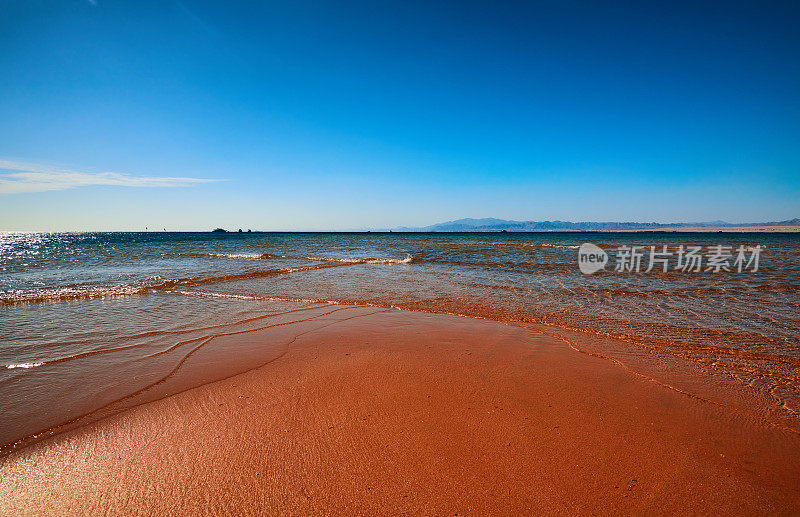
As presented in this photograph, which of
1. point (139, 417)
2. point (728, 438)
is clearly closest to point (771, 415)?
point (728, 438)

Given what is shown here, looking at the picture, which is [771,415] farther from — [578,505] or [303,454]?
[303,454]

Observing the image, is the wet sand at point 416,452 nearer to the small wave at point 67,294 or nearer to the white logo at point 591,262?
the small wave at point 67,294

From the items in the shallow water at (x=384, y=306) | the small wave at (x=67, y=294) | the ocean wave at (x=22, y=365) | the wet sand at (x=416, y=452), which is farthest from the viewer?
the small wave at (x=67, y=294)

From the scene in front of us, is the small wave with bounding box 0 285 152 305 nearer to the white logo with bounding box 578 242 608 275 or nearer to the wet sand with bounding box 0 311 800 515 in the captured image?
the wet sand with bounding box 0 311 800 515

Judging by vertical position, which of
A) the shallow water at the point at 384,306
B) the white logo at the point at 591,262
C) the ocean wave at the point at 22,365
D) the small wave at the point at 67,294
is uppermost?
the small wave at the point at 67,294

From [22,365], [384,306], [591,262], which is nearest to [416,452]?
[22,365]

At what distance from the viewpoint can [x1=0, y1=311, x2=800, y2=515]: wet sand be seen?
2.44 m

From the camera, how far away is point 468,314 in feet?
27.4

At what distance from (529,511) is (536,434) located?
98 centimetres

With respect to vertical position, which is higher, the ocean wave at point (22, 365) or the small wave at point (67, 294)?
the small wave at point (67, 294)

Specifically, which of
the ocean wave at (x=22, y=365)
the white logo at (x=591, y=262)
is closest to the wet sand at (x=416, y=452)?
the ocean wave at (x=22, y=365)

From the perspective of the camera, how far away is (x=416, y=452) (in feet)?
9.73

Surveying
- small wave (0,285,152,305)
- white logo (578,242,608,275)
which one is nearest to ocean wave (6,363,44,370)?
small wave (0,285,152,305)

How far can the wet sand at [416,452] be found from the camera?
2.44m
